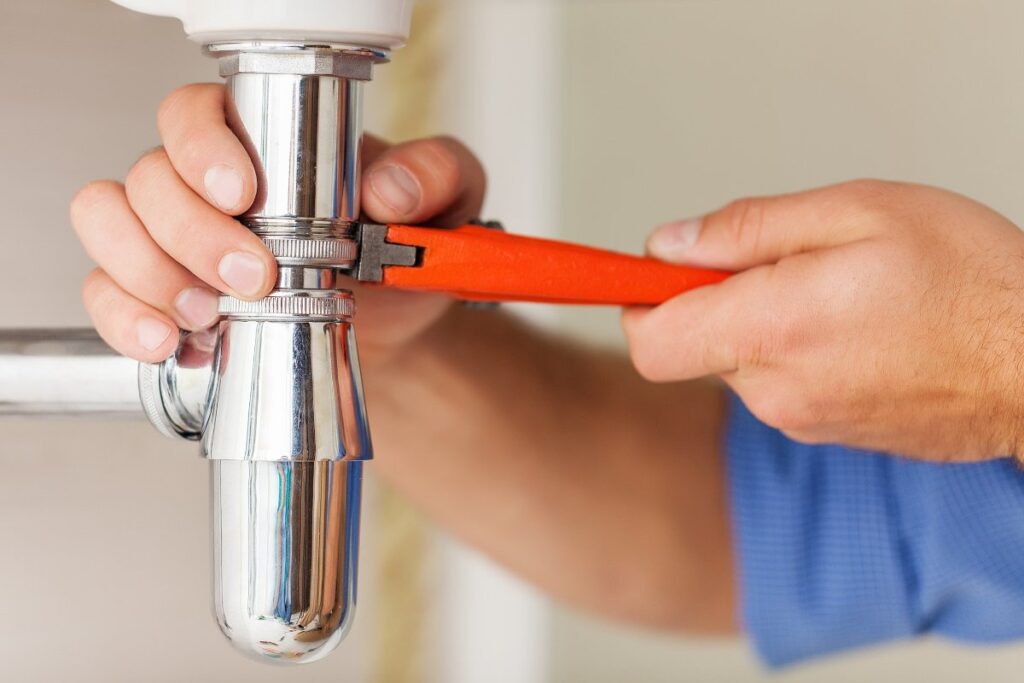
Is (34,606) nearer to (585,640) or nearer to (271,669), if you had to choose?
(271,669)

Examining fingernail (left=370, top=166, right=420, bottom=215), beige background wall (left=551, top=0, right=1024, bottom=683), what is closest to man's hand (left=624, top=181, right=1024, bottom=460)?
fingernail (left=370, top=166, right=420, bottom=215)

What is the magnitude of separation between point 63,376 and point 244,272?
8 cm

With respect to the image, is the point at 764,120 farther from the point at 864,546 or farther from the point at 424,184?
the point at 424,184

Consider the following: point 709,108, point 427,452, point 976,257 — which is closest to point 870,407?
point 976,257

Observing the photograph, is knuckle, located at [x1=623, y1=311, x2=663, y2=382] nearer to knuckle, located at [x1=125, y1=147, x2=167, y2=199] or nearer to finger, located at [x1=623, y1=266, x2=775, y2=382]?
finger, located at [x1=623, y1=266, x2=775, y2=382]

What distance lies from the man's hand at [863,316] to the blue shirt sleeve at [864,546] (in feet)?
0.73

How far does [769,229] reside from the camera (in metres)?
0.41

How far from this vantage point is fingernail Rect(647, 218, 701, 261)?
422mm

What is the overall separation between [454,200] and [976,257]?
188 millimetres

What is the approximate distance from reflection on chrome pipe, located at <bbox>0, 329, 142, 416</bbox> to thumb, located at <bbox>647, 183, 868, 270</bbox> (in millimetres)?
197

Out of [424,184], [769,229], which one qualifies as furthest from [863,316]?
[424,184]

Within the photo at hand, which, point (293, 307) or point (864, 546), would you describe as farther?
point (864, 546)

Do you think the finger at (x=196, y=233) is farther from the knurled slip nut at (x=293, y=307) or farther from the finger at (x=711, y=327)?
the finger at (x=711, y=327)

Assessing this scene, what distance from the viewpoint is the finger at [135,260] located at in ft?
1.19
